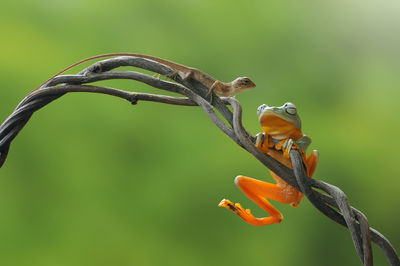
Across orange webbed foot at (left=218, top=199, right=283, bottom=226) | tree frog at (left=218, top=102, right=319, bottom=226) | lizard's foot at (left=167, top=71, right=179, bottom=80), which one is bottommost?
orange webbed foot at (left=218, top=199, right=283, bottom=226)

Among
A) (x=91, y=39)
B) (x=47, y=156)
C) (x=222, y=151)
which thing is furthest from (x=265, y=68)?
(x=47, y=156)

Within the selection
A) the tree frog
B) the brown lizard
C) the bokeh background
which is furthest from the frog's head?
the bokeh background

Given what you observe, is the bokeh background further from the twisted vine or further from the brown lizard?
the twisted vine

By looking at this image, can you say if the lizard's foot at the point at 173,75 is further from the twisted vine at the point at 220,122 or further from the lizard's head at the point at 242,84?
the lizard's head at the point at 242,84

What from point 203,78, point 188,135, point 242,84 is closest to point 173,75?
point 203,78

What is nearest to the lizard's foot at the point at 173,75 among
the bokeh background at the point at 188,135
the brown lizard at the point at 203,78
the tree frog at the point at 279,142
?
the brown lizard at the point at 203,78

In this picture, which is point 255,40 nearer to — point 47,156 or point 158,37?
point 158,37
